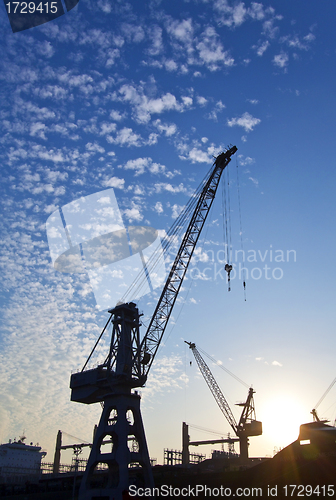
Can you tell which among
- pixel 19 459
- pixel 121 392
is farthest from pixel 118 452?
pixel 19 459

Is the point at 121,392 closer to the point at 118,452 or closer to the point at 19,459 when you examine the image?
the point at 118,452

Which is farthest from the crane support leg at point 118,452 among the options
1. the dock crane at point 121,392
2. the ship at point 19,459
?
the ship at point 19,459

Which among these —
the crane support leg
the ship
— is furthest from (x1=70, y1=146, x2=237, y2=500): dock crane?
the ship

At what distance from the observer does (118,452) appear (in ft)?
149

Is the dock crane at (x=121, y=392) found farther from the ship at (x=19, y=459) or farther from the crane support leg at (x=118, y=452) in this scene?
the ship at (x=19, y=459)

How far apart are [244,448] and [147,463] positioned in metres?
55.4

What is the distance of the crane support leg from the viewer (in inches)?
1762

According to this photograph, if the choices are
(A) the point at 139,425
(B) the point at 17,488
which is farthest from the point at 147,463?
(B) the point at 17,488

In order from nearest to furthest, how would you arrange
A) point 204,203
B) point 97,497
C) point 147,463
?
point 97,497 → point 147,463 → point 204,203

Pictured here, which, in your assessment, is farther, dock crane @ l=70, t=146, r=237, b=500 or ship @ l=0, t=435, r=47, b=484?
ship @ l=0, t=435, r=47, b=484

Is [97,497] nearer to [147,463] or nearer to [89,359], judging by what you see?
[147,463]

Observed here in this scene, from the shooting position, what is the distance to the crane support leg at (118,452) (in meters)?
44.8

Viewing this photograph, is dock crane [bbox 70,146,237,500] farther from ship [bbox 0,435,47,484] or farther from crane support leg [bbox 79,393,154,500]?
ship [bbox 0,435,47,484]

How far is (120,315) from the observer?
177 feet
